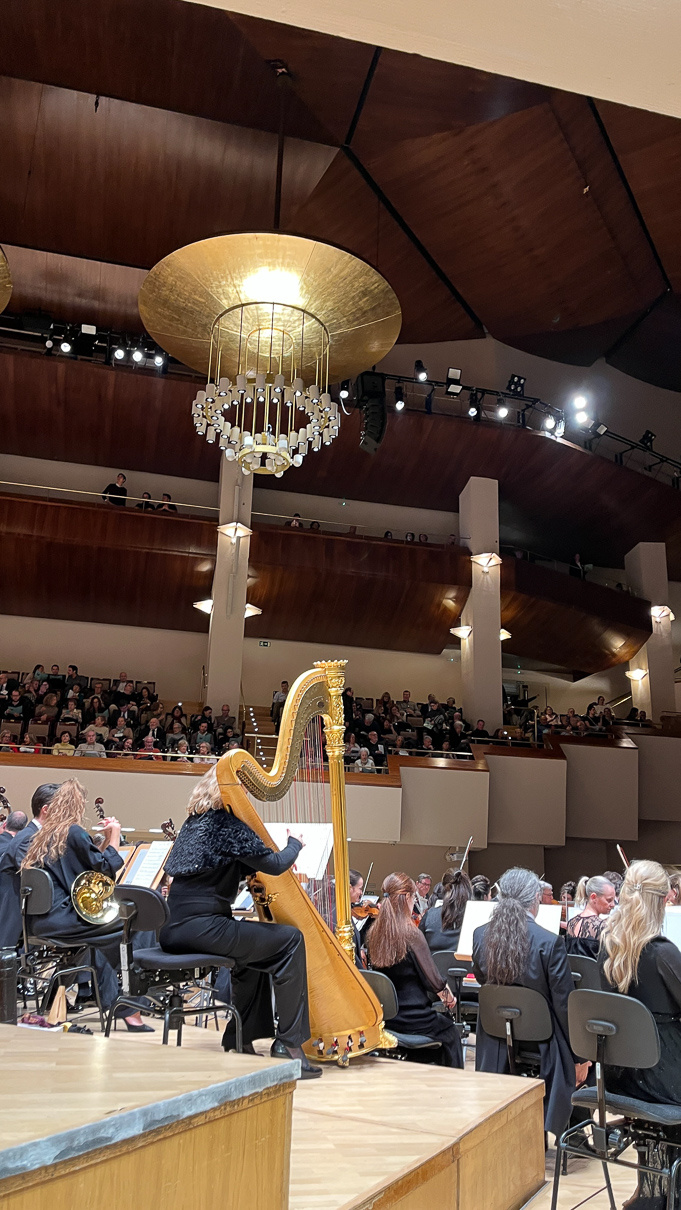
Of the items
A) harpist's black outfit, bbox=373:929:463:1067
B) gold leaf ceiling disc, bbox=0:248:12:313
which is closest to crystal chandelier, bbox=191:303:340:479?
gold leaf ceiling disc, bbox=0:248:12:313

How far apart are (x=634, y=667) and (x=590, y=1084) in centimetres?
1608

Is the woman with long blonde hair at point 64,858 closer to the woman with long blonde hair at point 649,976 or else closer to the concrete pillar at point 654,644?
the woman with long blonde hair at point 649,976

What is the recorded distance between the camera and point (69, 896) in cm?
467

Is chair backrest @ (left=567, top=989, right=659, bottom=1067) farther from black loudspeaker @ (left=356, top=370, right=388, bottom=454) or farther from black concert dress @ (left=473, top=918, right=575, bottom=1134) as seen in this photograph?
black loudspeaker @ (left=356, top=370, right=388, bottom=454)

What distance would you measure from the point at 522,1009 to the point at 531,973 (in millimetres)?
177

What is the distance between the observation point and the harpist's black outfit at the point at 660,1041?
3.29 metres

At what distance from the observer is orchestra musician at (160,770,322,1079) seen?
3643 millimetres

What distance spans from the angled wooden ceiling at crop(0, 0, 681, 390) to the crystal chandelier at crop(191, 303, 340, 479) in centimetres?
404

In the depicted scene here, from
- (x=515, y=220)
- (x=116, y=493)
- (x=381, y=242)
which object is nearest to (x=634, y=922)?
(x=515, y=220)

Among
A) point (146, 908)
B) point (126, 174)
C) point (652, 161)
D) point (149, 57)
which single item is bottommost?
point (146, 908)

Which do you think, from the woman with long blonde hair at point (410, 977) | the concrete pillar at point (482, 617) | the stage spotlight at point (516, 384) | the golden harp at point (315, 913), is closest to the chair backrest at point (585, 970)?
the woman with long blonde hair at point (410, 977)

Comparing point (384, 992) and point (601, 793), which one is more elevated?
point (601, 793)

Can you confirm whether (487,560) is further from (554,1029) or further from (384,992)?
(384,992)

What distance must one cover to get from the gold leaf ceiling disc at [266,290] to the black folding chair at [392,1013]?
601cm
